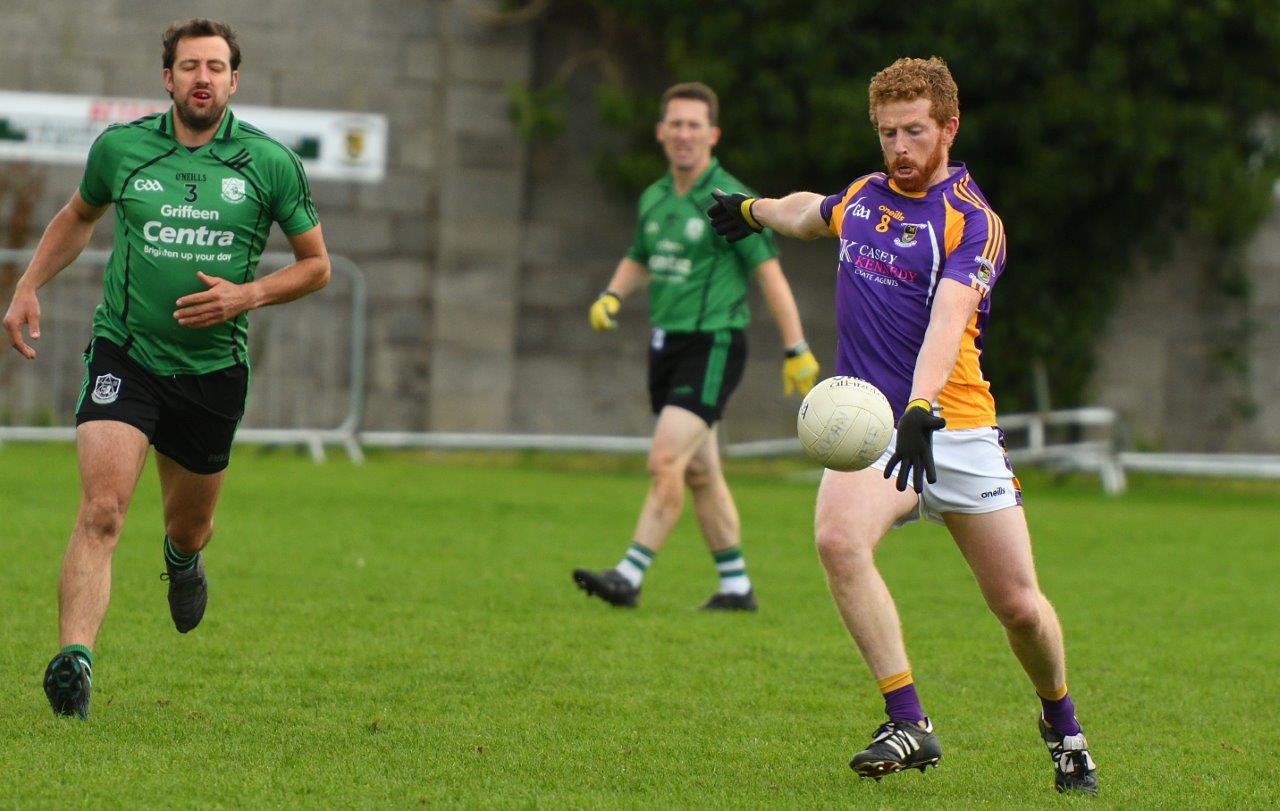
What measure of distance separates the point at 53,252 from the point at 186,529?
1099mm

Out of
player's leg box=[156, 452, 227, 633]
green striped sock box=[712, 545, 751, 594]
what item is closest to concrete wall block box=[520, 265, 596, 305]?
green striped sock box=[712, 545, 751, 594]

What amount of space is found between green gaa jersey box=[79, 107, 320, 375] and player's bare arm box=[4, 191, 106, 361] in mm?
94

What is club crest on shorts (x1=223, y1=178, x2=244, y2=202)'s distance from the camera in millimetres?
6184

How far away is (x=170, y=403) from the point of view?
6.28 metres

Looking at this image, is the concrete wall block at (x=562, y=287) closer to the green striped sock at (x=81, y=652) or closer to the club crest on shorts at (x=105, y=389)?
the club crest on shorts at (x=105, y=389)

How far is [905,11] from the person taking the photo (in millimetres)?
17578

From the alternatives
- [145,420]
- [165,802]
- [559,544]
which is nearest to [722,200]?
[145,420]

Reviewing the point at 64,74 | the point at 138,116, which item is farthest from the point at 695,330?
the point at 64,74

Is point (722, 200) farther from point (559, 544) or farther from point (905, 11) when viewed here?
point (905, 11)

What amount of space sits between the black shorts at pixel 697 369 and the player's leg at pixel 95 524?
369 cm

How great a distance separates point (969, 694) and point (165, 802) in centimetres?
333

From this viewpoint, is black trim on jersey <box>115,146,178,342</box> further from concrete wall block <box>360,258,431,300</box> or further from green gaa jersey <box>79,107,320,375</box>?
concrete wall block <box>360,258,431,300</box>

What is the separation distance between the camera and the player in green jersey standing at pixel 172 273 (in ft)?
19.7

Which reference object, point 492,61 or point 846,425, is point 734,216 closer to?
point 846,425
